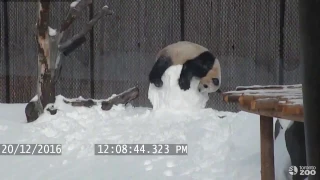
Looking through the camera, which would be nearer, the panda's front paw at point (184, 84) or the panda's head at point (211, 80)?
the panda's front paw at point (184, 84)

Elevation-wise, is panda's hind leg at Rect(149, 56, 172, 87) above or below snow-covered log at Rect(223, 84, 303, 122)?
below

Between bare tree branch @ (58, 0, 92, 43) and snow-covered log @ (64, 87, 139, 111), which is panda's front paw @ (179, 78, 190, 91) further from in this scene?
bare tree branch @ (58, 0, 92, 43)

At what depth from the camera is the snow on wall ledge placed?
5.46 m

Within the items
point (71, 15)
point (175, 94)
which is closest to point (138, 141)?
point (175, 94)

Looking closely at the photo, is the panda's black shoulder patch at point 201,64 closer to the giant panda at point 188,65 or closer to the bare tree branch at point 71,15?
the giant panda at point 188,65

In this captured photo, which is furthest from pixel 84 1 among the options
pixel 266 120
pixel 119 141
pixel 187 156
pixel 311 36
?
pixel 311 36

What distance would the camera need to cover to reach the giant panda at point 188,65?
5496mm

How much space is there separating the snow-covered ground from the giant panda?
0.35 meters

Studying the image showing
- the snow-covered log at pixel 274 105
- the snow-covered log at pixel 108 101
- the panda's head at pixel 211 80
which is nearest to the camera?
the snow-covered log at pixel 274 105

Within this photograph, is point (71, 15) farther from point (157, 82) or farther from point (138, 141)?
point (138, 141)

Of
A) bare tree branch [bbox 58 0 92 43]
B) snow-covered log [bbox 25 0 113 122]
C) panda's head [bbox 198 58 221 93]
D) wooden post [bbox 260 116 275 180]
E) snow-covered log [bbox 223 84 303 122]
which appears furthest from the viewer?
panda's head [bbox 198 58 221 93]

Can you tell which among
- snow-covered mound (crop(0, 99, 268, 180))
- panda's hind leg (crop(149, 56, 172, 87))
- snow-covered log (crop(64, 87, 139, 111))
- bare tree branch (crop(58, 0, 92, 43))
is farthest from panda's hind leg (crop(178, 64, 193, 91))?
bare tree branch (crop(58, 0, 92, 43))

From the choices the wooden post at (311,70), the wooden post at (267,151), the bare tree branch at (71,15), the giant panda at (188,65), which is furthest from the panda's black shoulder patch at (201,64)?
the wooden post at (311,70)

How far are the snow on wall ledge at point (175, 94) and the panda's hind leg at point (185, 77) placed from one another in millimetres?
35
